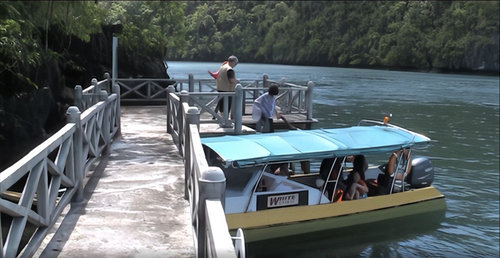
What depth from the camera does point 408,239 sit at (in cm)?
1179

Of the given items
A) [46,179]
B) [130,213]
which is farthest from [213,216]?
[130,213]

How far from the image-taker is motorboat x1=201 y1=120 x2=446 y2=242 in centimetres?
980

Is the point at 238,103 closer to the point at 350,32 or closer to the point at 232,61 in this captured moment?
the point at 232,61

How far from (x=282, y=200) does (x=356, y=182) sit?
1.99 metres

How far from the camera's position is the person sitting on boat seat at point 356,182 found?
11.2m

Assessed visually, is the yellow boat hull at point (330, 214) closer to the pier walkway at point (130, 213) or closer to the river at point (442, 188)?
the river at point (442, 188)

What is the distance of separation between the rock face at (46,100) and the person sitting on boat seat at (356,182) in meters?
7.79

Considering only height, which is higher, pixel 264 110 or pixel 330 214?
pixel 264 110

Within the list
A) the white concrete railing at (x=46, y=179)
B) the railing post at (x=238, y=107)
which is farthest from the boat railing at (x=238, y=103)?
the white concrete railing at (x=46, y=179)

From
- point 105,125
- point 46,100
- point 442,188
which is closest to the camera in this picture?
point 105,125

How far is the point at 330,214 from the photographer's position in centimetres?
1093

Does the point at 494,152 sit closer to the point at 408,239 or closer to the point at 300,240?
the point at 408,239

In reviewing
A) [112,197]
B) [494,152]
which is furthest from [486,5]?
[112,197]

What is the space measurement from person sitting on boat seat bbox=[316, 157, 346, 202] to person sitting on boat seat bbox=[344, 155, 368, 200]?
0.52 feet
